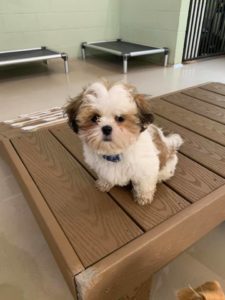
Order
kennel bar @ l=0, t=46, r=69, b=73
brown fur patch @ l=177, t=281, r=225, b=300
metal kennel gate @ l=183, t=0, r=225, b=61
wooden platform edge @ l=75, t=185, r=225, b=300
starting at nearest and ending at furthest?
brown fur patch @ l=177, t=281, r=225, b=300
wooden platform edge @ l=75, t=185, r=225, b=300
kennel bar @ l=0, t=46, r=69, b=73
metal kennel gate @ l=183, t=0, r=225, b=61

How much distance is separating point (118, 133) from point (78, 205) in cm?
43

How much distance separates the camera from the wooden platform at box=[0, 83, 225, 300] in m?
0.89

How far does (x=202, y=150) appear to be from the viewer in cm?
147

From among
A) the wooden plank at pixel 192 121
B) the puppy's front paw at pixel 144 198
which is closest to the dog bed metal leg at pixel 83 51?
the wooden plank at pixel 192 121

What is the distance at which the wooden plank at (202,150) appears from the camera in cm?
134

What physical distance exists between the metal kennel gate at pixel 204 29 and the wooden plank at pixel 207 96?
228 cm

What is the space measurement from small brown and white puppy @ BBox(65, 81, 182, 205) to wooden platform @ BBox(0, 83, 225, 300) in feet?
0.43

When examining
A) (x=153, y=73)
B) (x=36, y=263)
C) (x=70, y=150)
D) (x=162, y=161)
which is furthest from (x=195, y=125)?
(x=153, y=73)

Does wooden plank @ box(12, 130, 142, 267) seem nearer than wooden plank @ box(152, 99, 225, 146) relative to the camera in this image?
Yes

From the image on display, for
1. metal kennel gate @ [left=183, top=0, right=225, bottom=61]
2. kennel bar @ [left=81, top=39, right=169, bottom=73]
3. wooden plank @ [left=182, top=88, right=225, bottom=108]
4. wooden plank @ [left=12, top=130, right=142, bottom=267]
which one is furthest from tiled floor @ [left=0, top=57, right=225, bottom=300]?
metal kennel gate @ [left=183, top=0, right=225, bottom=61]

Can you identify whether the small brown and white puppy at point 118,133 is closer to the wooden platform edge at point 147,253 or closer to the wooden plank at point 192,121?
the wooden platform edge at point 147,253

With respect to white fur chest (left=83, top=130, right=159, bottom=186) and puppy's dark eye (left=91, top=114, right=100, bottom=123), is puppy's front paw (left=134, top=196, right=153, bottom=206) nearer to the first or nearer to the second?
white fur chest (left=83, top=130, right=159, bottom=186)

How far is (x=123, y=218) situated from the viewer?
3.45 feet

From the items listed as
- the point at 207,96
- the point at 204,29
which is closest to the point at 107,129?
the point at 207,96
